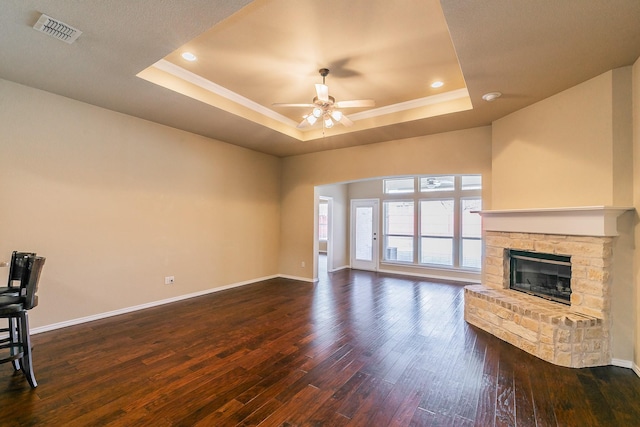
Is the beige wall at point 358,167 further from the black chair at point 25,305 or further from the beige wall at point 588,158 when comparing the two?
the black chair at point 25,305

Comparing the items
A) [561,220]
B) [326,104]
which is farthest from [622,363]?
[326,104]

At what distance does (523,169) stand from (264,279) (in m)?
5.30

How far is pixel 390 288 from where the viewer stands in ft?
19.0

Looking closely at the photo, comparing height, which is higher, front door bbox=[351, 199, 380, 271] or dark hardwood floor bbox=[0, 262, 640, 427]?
front door bbox=[351, 199, 380, 271]

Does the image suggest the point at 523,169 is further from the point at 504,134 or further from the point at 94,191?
the point at 94,191

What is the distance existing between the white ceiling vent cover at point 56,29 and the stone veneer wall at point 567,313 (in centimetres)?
518

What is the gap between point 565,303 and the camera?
3195 millimetres

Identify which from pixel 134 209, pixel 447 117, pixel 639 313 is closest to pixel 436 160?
pixel 447 117

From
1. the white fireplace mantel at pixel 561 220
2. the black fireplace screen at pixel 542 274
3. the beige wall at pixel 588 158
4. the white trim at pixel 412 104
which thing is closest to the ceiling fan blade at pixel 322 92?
the white trim at pixel 412 104

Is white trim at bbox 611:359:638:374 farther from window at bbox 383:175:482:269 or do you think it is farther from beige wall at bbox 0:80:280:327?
beige wall at bbox 0:80:280:327

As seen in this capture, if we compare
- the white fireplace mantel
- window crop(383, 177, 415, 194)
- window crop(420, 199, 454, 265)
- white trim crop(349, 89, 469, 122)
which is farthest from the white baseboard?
window crop(383, 177, 415, 194)

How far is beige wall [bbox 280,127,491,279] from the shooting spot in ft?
15.3

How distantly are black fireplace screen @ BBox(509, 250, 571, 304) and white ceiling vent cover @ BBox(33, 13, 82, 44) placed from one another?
5.47 meters

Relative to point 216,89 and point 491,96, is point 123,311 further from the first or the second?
point 491,96
